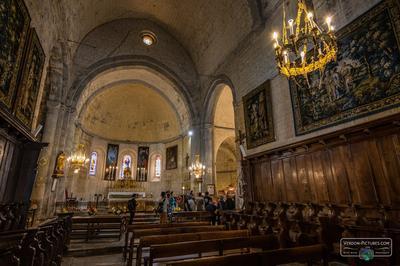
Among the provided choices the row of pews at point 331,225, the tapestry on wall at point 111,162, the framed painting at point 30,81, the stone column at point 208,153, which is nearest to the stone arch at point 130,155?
the tapestry on wall at point 111,162

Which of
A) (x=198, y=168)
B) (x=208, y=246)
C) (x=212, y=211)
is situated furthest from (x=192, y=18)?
(x=208, y=246)

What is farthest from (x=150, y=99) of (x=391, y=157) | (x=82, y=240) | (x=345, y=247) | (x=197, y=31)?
(x=345, y=247)

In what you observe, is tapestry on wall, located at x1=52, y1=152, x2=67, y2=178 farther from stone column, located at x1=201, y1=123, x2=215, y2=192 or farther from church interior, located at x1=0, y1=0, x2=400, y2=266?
stone column, located at x1=201, y1=123, x2=215, y2=192

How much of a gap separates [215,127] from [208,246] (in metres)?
12.1

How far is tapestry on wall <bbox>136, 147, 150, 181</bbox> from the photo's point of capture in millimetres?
19906

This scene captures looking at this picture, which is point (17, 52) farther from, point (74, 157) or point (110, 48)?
point (110, 48)

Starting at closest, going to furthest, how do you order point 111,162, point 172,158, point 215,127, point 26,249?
1. point 26,249
2. point 215,127
3. point 172,158
4. point 111,162

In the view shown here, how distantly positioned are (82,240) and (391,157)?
9.42m

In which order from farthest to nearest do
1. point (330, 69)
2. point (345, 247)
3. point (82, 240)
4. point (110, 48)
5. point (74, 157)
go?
point (110, 48)
point (74, 157)
point (82, 240)
point (330, 69)
point (345, 247)

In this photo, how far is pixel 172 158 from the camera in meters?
18.8

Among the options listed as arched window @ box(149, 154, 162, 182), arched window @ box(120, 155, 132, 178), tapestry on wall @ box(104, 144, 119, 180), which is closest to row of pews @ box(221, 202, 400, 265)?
arched window @ box(120, 155, 132, 178)

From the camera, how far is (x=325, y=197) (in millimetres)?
5750

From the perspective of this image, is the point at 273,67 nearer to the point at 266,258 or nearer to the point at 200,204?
the point at 266,258

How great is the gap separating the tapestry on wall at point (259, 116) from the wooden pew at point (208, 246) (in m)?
5.20
